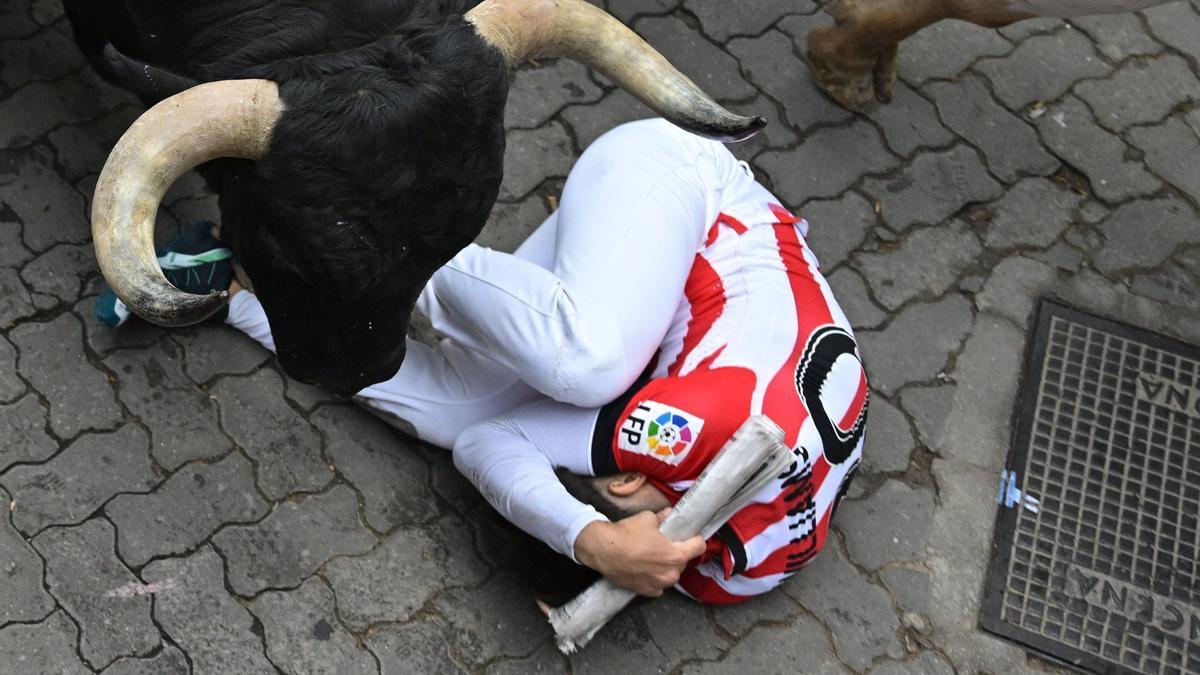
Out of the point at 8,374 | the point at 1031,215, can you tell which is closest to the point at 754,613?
the point at 1031,215

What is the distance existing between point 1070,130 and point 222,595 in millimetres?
3581

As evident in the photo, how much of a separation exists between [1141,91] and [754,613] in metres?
2.78

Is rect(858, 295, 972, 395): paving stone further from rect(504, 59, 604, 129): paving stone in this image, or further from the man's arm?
rect(504, 59, 604, 129): paving stone

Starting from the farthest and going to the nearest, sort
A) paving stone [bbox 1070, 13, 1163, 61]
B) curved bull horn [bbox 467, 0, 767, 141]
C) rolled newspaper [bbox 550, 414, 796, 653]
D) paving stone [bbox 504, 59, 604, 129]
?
paving stone [bbox 1070, 13, 1163, 61] → paving stone [bbox 504, 59, 604, 129] → rolled newspaper [bbox 550, 414, 796, 653] → curved bull horn [bbox 467, 0, 767, 141]

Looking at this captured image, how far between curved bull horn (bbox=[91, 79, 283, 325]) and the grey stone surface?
1584 mm

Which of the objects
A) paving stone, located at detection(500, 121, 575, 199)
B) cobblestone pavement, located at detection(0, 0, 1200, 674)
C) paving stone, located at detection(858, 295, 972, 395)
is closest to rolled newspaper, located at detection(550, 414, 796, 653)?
cobblestone pavement, located at detection(0, 0, 1200, 674)

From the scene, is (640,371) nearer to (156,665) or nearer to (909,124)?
(156,665)

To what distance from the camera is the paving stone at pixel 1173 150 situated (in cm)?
479

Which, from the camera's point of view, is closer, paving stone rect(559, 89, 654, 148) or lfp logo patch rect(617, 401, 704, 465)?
lfp logo patch rect(617, 401, 704, 465)

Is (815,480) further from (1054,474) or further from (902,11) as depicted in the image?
(902,11)

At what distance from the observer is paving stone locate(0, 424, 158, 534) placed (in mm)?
3535

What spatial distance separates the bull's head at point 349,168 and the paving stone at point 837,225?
5.53 ft

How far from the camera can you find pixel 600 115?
15.1 feet

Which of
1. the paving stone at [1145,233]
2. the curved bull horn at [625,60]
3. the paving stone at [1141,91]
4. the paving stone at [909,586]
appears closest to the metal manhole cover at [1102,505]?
the paving stone at [909,586]
